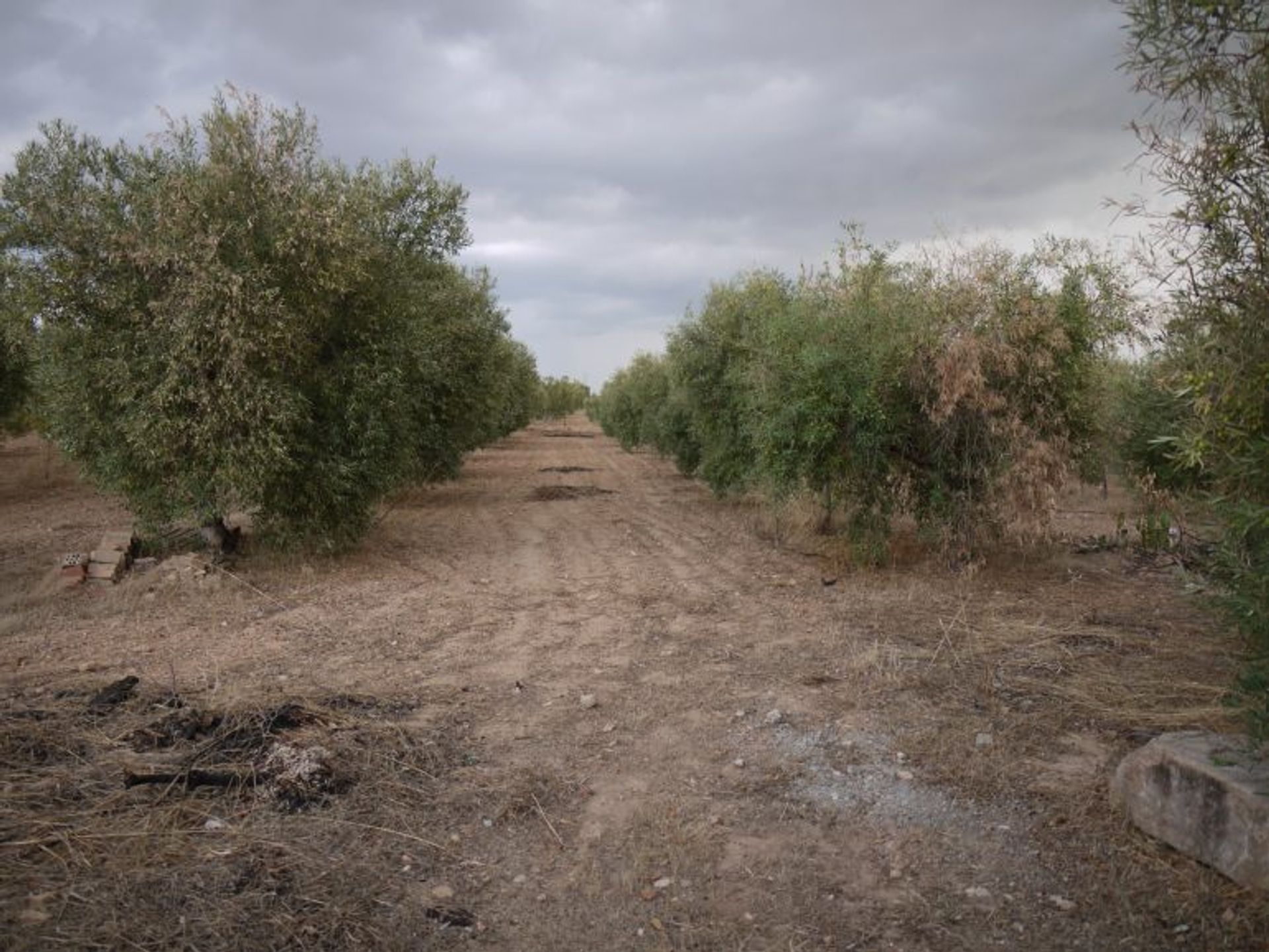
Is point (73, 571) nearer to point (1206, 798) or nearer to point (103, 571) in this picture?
point (103, 571)

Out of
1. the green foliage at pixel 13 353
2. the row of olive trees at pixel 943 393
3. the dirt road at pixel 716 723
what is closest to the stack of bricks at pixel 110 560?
the dirt road at pixel 716 723

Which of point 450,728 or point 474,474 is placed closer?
point 450,728

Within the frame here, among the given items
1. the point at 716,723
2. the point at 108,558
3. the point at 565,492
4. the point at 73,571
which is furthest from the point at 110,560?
the point at 565,492

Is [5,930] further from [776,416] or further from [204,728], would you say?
[776,416]

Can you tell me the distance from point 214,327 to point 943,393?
9.38 metres

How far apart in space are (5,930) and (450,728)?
10.1 feet

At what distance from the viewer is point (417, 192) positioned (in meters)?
18.1

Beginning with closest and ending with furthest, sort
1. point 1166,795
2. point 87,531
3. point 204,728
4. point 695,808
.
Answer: point 1166,795 < point 695,808 < point 204,728 < point 87,531

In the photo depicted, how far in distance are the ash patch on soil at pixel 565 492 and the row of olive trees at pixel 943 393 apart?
11.5 m

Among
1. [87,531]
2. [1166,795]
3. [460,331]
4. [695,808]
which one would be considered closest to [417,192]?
[460,331]

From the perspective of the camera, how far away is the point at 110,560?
39.3 ft

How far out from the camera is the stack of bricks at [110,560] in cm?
1180

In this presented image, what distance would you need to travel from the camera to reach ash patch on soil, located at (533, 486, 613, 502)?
24.4 m

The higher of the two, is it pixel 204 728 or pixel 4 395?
pixel 4 395
